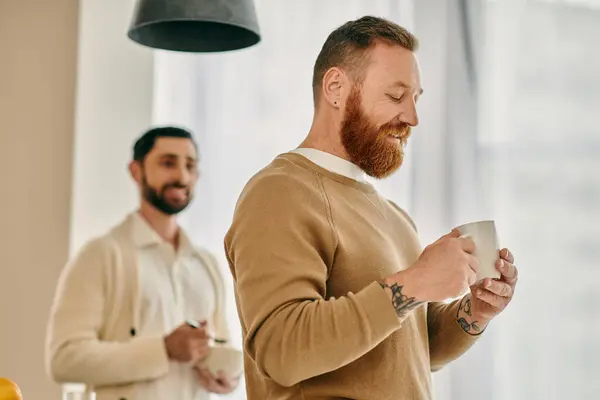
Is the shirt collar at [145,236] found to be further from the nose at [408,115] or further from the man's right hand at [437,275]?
the man's right hand at [437,275]

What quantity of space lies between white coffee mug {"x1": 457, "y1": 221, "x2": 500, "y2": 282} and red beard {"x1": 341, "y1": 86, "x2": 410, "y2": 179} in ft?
0.65

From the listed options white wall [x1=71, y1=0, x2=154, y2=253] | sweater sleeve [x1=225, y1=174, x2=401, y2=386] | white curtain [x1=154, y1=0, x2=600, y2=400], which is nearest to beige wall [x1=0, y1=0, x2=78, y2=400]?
white wall [x1=71, y1=0, x2=154, y2=253]

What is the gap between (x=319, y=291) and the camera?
4.22 feet

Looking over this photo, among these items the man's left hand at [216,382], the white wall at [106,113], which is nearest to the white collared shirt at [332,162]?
the man's left hand at [216,382]

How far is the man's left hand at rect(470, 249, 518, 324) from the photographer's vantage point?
141 cm

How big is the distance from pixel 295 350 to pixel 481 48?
2.18m

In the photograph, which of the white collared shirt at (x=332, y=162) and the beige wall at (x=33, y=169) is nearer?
the white collared shirt at (x=332, y=162)

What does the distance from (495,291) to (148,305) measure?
4.94ft

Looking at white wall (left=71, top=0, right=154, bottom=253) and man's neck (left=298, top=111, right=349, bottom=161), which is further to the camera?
white wall (left=71, top=0, right=154, bottom=253)

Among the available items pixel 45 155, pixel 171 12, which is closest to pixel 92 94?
pixel 45 155

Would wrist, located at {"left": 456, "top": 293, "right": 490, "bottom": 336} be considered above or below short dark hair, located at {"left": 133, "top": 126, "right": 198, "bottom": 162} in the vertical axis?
below

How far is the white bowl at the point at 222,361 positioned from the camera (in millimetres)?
2654

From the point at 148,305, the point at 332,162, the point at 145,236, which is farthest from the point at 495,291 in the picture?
the point at 145,236

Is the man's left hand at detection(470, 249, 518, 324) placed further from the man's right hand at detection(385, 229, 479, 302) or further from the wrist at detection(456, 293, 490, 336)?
the man's right hand at detection(385, 229, 479, 302)
